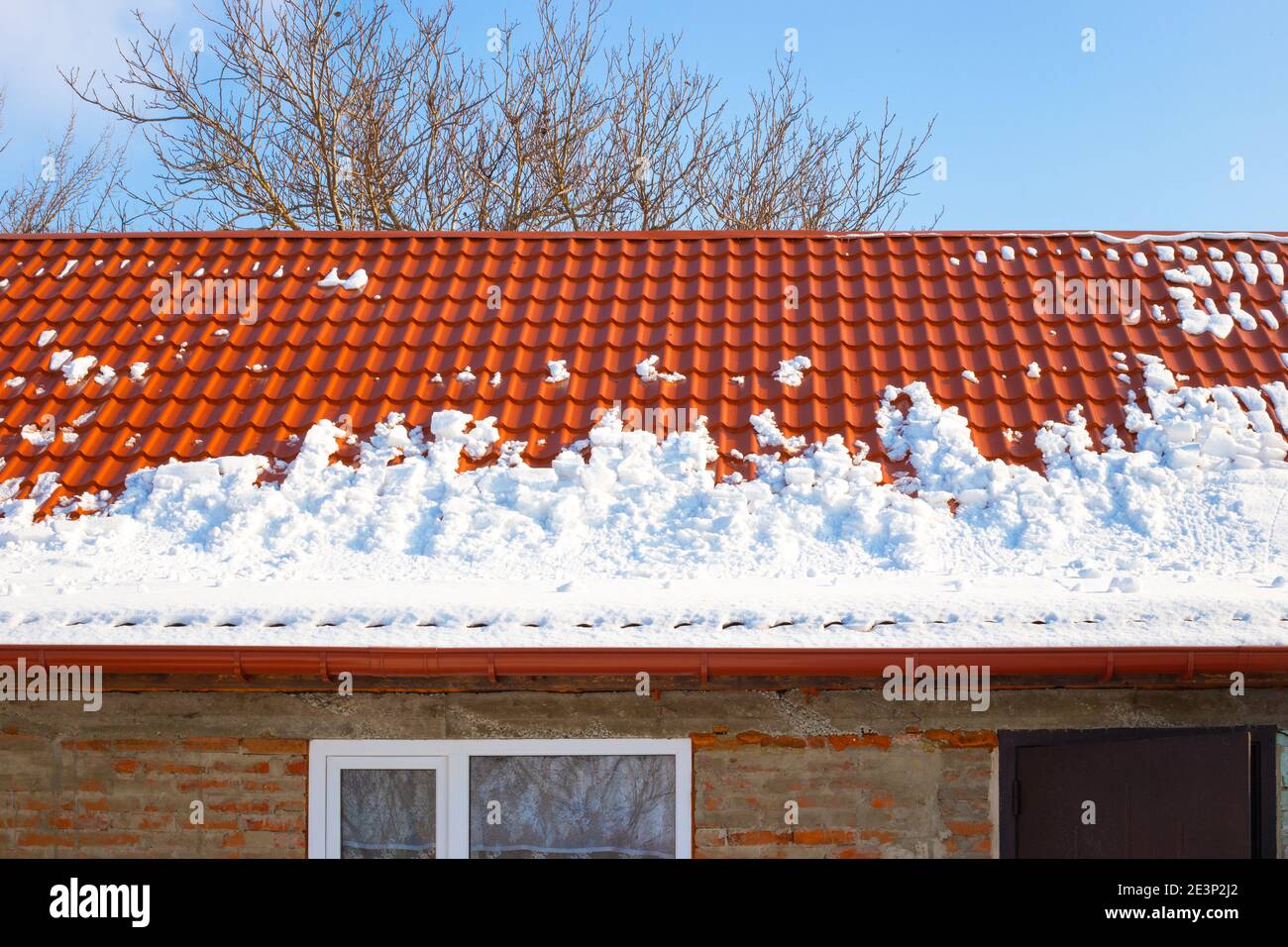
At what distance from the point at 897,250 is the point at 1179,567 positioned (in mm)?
3222

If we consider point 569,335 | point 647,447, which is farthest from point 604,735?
point 569,335

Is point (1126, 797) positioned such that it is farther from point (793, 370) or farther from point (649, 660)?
point (793, 370)

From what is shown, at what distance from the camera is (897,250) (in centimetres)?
713

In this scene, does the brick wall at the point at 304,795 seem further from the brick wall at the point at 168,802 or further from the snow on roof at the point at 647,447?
the snow on roof at the point at 647,447

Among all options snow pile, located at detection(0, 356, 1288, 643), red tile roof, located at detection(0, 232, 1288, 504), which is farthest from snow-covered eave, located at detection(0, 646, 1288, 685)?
red tile roof, located at detection(0, 232, 1288, 504)

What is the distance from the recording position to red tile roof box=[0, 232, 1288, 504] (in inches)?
220

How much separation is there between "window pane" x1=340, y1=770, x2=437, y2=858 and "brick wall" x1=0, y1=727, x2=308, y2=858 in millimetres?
191

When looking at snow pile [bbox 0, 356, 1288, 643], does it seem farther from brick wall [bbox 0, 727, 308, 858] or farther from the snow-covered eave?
brick wall [bbox 0, 727, 308, 858]

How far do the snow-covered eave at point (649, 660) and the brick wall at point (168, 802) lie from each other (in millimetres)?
648

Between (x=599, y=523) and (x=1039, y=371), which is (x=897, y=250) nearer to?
(x=1039, y=371)

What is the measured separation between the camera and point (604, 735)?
452 cm

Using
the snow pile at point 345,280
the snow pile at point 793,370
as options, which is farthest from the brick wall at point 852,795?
the snow pile at point 345,280

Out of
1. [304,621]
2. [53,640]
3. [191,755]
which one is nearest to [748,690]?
[304,621]
